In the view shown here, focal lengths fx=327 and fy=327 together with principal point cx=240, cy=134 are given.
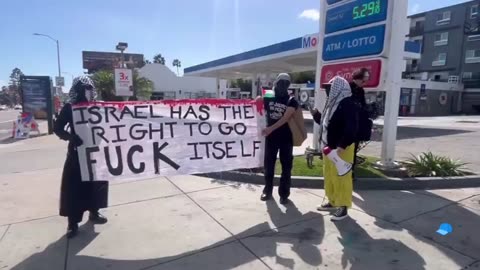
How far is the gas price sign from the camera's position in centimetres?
579

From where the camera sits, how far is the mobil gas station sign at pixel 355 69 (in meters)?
5.78

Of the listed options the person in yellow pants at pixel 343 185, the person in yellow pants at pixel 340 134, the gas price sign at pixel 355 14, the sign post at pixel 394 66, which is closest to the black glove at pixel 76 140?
the person in yellow pants at pixel 340 134

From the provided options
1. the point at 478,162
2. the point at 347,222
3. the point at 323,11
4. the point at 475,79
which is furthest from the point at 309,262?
the point at 475,79

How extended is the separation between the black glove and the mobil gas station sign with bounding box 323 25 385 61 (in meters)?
4.98

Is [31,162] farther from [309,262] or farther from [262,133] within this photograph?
[309,262]

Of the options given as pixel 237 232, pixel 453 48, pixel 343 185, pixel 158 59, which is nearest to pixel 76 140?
pixel 237 232

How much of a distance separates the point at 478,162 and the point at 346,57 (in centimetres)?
397

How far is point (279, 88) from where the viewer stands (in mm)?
4371

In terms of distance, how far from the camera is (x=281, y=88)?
436 centimetres

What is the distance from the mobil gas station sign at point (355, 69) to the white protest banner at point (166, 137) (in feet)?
8.04

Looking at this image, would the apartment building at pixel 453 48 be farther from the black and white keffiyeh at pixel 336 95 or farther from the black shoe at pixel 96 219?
the black shoe at pixel 96 219

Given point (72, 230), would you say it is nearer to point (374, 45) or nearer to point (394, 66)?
point (394, 66)

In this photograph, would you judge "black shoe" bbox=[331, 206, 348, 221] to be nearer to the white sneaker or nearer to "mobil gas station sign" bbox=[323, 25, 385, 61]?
the white sneaker

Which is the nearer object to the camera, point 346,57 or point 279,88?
point 279,88
